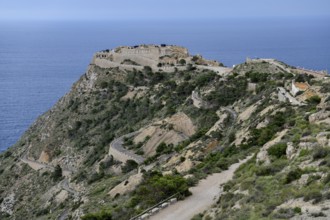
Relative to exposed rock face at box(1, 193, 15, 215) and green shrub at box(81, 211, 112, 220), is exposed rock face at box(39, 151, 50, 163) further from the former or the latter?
green shrub at box(81, 211, 112, 220)

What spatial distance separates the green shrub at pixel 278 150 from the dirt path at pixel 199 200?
2543mm

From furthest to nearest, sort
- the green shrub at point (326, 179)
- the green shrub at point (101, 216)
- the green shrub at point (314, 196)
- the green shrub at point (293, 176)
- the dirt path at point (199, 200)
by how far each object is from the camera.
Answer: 1. the green shrub at point (101, 216)
2. the dirt path at point (199, 200)
3. the green shrub at point (293, 176)
4. the green shrub at point (326, 179)
5. the green shrub at point (314, 196)

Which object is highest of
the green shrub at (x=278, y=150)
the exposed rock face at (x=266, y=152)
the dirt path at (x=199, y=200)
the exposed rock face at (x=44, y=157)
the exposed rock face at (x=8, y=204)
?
the green shrub at (x=278, y=150)

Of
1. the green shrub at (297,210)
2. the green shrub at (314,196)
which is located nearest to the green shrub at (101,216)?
the green shrub at (314,196)

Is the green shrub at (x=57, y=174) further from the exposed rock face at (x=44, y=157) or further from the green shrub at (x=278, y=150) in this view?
the green shrub at (x=278, y=150)

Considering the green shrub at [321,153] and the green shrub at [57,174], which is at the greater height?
the green shrub at [321,153]

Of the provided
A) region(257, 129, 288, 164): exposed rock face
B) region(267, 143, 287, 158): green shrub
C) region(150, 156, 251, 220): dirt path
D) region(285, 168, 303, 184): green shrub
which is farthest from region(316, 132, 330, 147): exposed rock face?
region(150, 156, 251, 220): dirt path

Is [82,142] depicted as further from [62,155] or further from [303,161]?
[303,161]

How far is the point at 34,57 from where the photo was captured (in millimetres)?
196875

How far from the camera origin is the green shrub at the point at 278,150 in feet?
74.7

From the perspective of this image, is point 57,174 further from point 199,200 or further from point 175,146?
point 199,200

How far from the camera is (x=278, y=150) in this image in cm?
2297

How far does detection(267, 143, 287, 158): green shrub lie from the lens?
22.8 meters

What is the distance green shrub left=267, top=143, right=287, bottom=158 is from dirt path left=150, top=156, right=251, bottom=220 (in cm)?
254
